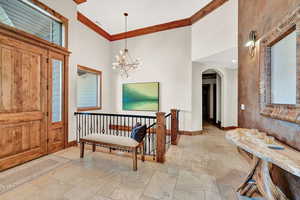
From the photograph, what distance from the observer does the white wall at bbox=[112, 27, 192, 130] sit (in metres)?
4.72

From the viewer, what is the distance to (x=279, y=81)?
1.80 m

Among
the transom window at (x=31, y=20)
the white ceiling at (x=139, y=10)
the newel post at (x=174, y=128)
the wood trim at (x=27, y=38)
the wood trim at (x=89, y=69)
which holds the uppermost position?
the white ceiling at (x=139, y=10)

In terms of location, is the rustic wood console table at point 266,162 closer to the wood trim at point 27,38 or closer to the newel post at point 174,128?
the newel post at point 174,128

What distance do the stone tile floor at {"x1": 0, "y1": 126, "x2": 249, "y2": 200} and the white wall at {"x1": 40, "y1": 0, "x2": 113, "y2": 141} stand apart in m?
1.57

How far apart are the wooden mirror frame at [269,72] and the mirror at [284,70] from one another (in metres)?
0.05

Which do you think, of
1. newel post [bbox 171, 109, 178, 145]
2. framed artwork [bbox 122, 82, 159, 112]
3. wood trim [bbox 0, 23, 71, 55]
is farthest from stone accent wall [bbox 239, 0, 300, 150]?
wood trim [bbox 0, 23, 71, 55]

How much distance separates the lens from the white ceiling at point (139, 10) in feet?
12.2

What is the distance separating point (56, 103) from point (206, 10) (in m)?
4.97

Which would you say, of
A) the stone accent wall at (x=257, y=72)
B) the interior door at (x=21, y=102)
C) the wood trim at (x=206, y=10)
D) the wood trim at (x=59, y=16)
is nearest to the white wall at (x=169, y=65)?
the wood trim at (x=206, y=10)

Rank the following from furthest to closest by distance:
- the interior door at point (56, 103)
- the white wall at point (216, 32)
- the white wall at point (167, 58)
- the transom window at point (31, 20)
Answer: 1. the white wall at point (167, 58)
2. the white wall at point (216, 32)
3. the interior door at point (56, 103)
4. the transom window at point (31, 20)

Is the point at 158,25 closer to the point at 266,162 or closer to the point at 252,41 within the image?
the point at 252,41

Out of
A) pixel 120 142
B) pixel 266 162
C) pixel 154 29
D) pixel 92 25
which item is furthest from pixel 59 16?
pixel 266 162

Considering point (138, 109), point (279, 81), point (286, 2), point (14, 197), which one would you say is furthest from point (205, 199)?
point (138, 109)

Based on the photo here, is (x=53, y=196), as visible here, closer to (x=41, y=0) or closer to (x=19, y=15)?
(x=19, y=15)
